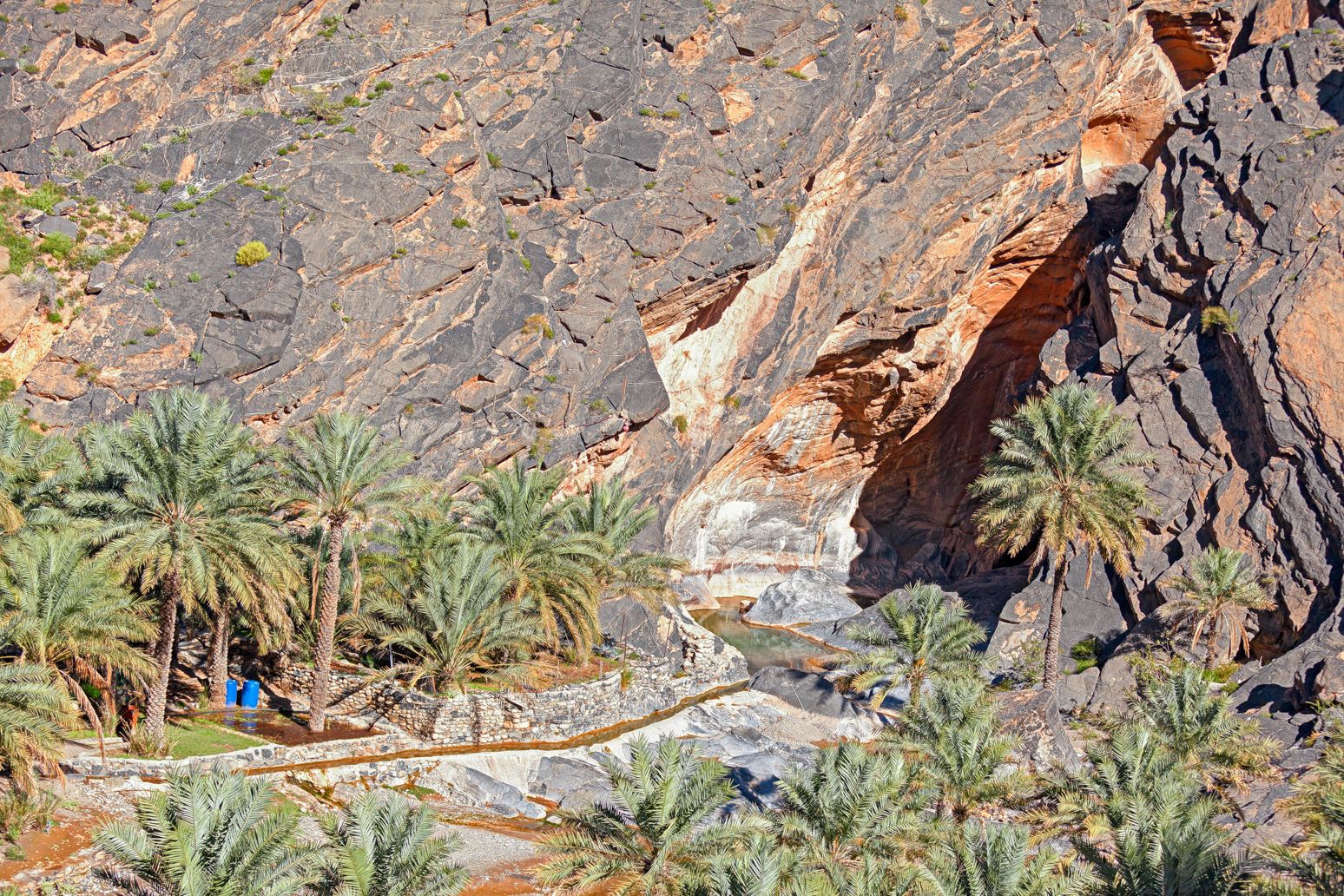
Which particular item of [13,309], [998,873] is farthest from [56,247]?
[998,873]

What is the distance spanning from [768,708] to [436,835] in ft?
46.2

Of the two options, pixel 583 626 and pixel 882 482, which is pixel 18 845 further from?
pixel 882 482

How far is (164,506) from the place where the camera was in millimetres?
24312

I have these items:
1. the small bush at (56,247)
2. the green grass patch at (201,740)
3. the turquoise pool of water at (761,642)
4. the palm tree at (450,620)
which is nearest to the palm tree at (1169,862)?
the palm tree at (450,620)

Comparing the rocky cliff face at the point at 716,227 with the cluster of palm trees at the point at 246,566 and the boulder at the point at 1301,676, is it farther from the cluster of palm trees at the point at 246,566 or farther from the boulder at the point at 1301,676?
the cluster of palm trees at the point at 246,566

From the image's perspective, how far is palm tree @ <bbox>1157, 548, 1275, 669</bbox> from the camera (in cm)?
3490

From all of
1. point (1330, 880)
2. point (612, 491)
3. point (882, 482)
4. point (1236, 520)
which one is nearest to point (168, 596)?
point (612, 491)

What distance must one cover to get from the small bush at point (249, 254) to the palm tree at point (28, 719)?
63.1 feet

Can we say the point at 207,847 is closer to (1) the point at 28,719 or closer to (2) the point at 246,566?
(1) the point at 28,719

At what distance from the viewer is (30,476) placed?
26.8 m

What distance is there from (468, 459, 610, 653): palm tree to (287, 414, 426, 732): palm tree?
4785 mm

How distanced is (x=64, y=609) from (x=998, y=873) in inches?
664

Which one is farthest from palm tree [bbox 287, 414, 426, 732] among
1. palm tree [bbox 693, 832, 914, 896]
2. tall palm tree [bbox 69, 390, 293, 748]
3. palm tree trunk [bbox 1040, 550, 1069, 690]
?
palm tree trunk [bbox 1040, 550, 1069, 690]

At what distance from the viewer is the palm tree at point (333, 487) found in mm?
26812
